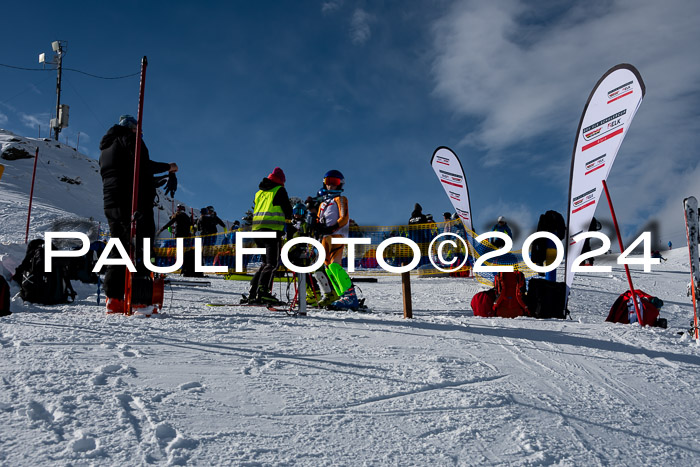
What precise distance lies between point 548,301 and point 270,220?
375 centimetres

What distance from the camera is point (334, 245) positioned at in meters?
6.29

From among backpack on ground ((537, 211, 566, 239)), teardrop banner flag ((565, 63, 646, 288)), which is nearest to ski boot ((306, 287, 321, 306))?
teardrop banner flag ((565, 63, 646, 288))

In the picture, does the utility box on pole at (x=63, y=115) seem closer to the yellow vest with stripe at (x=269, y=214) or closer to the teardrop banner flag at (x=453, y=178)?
the teardrop banner flag at (x=453, y=178)

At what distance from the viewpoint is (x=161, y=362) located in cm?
296

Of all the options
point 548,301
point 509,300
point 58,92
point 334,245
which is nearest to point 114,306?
point 334,245

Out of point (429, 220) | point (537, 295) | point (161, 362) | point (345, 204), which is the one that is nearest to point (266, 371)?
point (161, 362)

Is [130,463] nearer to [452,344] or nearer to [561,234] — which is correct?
[452,344]

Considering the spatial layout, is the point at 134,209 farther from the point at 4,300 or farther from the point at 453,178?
the point at 453,178

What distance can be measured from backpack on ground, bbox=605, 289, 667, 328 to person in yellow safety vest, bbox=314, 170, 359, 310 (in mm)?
3169

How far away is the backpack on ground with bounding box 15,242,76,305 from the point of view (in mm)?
6133

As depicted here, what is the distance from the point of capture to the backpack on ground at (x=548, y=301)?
20.9 ft

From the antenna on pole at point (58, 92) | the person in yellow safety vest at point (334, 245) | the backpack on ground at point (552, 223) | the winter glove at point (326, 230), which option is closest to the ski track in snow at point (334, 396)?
the person in yellow safety vest at point (334, 245)

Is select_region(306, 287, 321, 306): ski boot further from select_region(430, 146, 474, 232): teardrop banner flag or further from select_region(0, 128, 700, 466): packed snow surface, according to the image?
select_region(430, 146, 474, 232): teardrop banner flag

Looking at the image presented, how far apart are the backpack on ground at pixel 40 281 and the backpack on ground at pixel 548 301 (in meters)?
6.14
